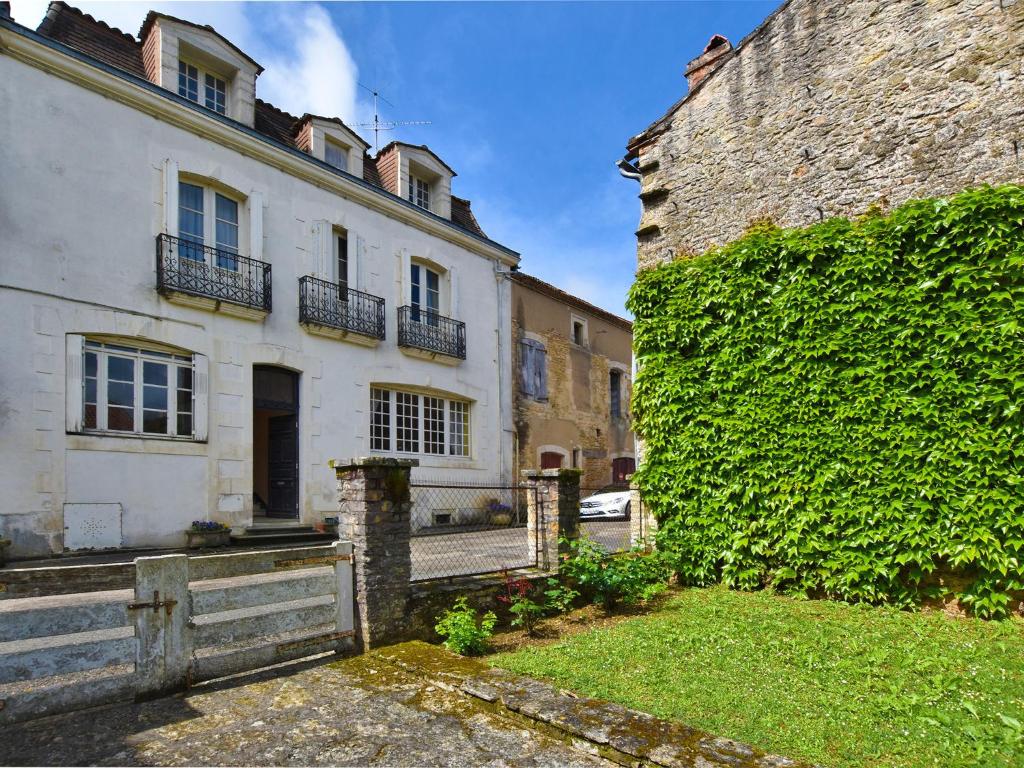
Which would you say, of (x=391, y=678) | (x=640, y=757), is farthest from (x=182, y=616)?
(x=640, y=757)

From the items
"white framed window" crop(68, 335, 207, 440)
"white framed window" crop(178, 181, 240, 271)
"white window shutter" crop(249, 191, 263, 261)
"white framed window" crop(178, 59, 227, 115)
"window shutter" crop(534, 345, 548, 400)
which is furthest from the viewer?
"window shutter" crop(534, 345, 548, 400)

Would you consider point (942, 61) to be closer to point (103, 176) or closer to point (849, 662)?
point (849, 662)

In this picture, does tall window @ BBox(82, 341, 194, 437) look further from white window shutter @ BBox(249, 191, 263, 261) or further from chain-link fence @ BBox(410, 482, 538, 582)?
chain-link fence @ BBox(410, 482, 538, 582)

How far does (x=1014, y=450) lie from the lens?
5465 mm

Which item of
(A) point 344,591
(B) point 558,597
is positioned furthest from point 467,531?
(A) point 344,591

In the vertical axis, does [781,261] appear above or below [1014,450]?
above

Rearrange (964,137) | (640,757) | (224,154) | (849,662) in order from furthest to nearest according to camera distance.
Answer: (224,154) → (964,137) → (849,662) → (640,757)

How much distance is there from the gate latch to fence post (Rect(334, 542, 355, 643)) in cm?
126

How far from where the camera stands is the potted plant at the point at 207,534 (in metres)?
10.2

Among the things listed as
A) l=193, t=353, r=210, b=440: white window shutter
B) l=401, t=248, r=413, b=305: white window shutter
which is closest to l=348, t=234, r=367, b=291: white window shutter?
l=401, t=248, r=413, b=305: white window shutter

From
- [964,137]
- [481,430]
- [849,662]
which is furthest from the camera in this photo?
[481,430]

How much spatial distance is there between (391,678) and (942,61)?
814 centimetres

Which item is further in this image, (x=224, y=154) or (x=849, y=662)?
(x=224, y=154)

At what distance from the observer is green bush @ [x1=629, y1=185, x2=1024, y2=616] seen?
5633mm
